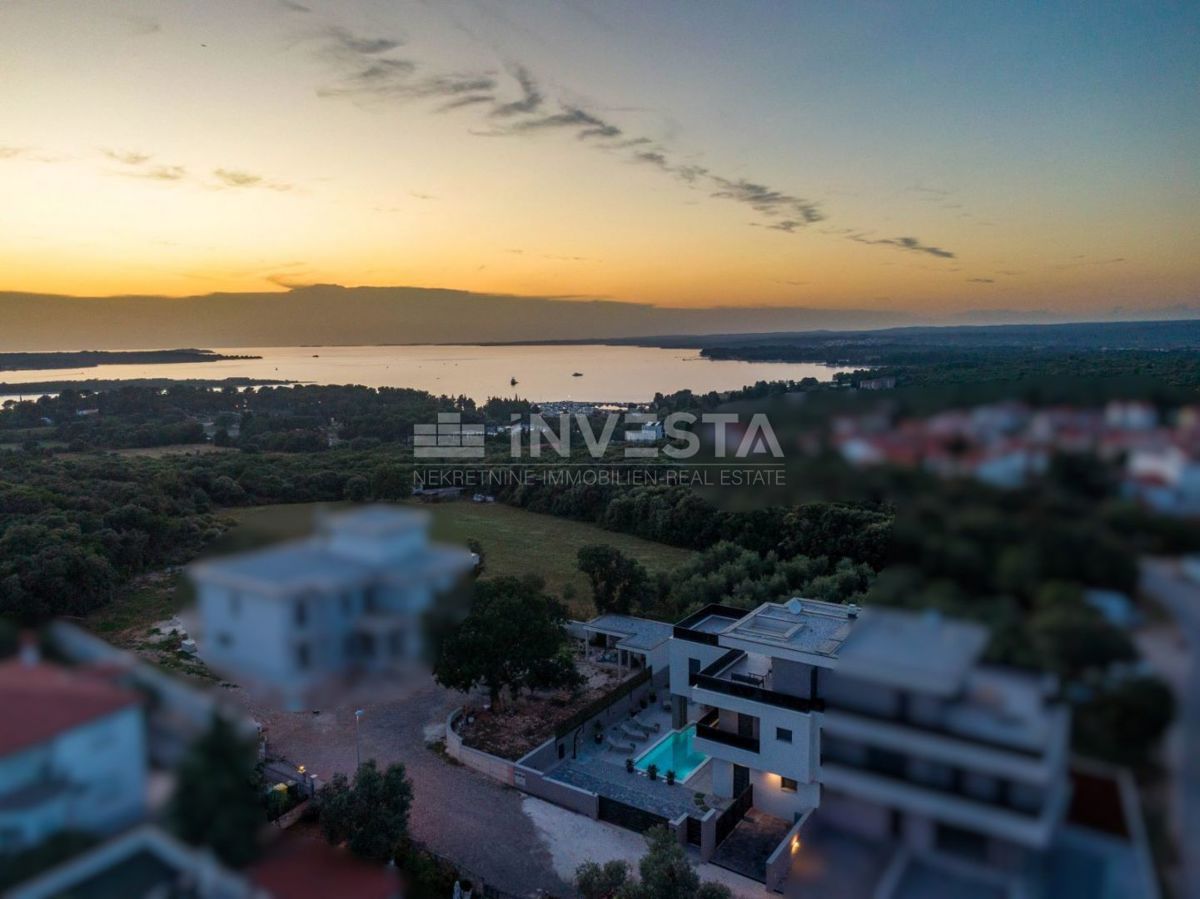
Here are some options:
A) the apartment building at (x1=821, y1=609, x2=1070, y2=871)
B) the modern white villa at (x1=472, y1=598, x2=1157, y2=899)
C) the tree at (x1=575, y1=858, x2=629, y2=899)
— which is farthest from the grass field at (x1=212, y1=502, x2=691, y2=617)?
the apartment building at (x1=821, y1=609, x2=1070, y2=871)

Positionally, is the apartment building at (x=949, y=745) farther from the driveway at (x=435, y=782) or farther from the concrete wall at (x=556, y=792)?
the concrete wall at (x=556, y=792)

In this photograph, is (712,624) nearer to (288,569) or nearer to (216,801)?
(288,569)

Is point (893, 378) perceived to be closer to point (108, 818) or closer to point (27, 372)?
point (108, 818)

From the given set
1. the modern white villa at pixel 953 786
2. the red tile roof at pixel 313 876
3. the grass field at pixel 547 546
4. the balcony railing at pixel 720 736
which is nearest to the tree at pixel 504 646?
the balcony railing at pixel 720 736

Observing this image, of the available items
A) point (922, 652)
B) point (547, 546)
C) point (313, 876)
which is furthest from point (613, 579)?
point (922, 652)

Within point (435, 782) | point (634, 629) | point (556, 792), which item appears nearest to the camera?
point (556, 792)

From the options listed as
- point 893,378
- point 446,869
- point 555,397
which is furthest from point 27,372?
point 893,378
